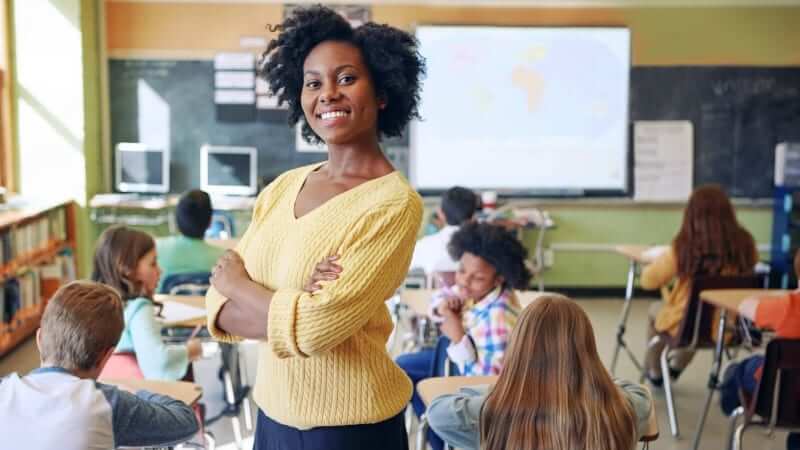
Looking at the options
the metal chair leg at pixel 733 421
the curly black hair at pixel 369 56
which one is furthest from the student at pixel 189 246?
the curly black hair at pixel 369 56

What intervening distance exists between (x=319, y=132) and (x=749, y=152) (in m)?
6.44

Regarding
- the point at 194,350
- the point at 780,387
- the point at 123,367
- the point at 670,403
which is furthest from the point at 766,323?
the point at 123,367

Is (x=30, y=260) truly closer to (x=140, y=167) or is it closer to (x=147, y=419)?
(x=140, y=167)

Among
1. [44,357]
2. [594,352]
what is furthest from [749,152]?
[44,357]

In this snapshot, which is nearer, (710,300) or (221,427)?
(710,300)

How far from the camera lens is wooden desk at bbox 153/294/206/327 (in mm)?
3365

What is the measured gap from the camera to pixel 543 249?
739 centimetres

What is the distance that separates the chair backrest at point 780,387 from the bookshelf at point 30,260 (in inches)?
156

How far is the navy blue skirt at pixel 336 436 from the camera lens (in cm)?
149

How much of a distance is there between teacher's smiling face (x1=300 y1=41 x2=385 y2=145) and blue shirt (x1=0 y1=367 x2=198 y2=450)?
0.83 m

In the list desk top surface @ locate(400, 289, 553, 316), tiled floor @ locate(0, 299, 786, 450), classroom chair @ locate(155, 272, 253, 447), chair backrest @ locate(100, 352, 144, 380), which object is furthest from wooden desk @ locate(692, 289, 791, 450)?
chair backrest @ locate(100, 352, 144, 380)

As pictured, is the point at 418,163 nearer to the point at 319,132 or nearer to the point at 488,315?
the point at 488,315

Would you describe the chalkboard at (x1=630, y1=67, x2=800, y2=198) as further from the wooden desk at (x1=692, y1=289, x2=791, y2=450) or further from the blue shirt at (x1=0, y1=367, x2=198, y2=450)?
the blue shirt at (x1=0, y1=367, x2=198, y2=450)

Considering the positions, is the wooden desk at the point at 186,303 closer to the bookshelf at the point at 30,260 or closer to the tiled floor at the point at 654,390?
the tiled floor at the point at 654,390
